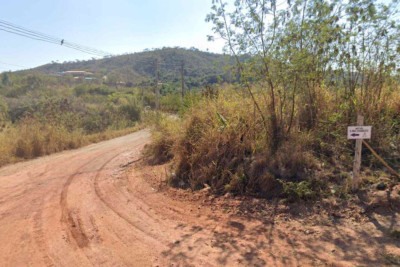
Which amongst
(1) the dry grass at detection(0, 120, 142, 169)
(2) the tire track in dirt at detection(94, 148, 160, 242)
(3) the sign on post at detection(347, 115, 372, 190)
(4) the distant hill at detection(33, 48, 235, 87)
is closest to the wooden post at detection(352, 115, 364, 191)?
(3) the sign on post at detection(347, 115, 372, 190)

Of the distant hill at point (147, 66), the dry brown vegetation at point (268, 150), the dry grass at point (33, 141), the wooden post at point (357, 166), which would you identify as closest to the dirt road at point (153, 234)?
the dry brown vegetation at point (268, 150)

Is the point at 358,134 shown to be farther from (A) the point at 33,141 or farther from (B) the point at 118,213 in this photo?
(A) the point at 33,141

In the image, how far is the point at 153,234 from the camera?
3.99m

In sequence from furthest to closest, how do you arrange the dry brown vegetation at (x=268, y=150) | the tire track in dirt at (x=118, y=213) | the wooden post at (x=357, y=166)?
1. the dry brown vegetation at (x=268, y=150)
2. the wooden post at (x=357, y=166)
3. the tire track in dirt at (x=118, y=213)

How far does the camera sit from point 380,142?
546 centimetres

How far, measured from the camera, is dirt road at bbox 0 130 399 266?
3.34 metres

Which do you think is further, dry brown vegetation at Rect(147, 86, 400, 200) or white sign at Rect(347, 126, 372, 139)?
dry brown vegetation at Rect(147, 86, 400, 200)

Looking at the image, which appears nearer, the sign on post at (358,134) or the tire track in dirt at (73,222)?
the tire track in dirt at (73,222)

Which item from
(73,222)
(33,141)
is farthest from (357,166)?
(33,141)

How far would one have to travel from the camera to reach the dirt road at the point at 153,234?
11.0 feet

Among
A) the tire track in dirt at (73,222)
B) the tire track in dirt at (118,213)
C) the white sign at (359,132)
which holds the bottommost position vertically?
the tire track in dirt at (73,222)

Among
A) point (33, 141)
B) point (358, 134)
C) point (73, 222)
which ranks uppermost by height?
point (358, 134)

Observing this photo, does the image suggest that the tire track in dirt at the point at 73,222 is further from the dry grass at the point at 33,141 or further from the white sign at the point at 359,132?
the dry grass at the point at 33,141

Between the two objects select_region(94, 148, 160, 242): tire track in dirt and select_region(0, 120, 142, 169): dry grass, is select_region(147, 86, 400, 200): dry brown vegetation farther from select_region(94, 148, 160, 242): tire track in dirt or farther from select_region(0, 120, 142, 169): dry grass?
select_region(0, 120, 142, 169): dry grass
